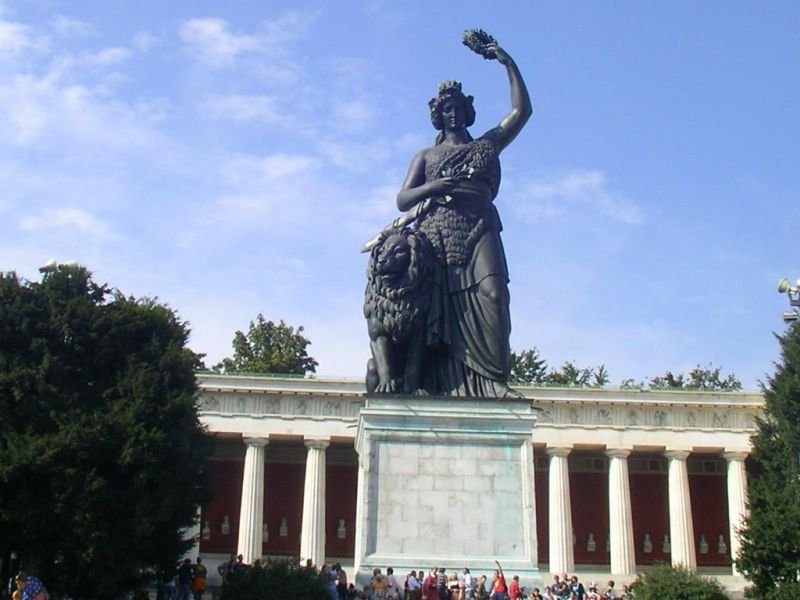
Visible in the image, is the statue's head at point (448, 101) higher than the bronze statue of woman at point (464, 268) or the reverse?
higher

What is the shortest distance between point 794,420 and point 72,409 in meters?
26.6

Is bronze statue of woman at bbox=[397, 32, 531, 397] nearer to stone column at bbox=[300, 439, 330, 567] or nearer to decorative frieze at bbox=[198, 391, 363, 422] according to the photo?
stone column at bbox=[300, 439, 330, 567]

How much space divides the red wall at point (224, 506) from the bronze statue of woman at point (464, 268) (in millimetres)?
40143

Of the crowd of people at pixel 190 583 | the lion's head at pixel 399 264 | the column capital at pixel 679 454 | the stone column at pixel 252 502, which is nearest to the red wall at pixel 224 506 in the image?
the stone column at pixel 252 502

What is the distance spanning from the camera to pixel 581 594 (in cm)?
2533

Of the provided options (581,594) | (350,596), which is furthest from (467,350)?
(581,594)

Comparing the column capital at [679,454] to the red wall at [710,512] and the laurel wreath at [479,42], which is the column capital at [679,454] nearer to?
the red wall at [710,512]

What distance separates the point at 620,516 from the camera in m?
57.6

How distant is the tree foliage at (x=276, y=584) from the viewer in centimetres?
1856

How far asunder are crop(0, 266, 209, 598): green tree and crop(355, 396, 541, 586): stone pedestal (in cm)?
1699

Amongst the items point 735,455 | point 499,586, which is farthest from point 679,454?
point 499,586

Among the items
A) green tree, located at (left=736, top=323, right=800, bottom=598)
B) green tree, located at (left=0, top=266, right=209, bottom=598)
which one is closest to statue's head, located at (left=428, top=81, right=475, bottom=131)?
green tree, located at (left=0, top=266, right=209, bottom=598)

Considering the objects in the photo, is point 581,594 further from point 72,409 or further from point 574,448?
point 574,448

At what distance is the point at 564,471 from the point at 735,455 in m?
9.14
